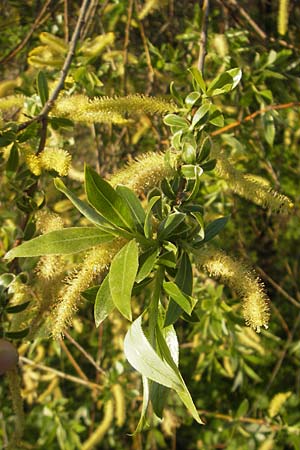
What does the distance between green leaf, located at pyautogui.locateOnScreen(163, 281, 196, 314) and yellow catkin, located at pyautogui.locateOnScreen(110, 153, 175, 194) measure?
0.17 m

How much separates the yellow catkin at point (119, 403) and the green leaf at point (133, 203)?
1.11 meters

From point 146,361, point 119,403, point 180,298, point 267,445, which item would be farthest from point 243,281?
point 267,445

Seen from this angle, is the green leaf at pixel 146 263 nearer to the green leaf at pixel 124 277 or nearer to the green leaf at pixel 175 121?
the green leaf at pixel 124 277

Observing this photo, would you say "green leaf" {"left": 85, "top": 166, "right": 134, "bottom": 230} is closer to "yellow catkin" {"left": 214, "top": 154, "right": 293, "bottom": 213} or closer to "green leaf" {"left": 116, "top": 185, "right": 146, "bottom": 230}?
"green leaf" {"left": 116, "top": 185, "right": 146, "bottom": 230}

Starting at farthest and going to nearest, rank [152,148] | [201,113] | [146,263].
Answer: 1. [152,148]
2. [201,113]
3. [146,263]

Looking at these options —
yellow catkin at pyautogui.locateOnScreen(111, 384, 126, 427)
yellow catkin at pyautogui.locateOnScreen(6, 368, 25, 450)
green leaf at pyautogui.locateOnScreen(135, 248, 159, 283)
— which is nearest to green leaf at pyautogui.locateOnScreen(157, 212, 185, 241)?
green leaf at pyautogui.locateOnScreen(135, 248, 159, 283)

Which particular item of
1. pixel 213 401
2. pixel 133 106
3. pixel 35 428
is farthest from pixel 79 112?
pixel 213 401

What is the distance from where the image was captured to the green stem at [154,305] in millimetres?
745

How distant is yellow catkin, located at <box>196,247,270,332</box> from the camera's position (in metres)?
0.77

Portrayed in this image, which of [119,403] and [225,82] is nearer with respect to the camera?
[225,82]

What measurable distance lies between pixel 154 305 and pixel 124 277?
0.09 meters

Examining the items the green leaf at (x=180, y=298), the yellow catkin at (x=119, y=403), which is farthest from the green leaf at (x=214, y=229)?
the yellow catkin at (x=119, y=403)

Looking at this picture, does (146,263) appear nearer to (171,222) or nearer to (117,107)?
(171,222)

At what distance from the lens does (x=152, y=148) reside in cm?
259
